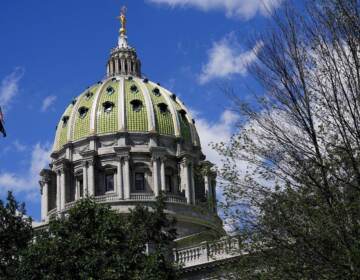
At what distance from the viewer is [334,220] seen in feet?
72.5

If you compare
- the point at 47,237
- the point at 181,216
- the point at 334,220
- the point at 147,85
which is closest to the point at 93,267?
the point at 47,237

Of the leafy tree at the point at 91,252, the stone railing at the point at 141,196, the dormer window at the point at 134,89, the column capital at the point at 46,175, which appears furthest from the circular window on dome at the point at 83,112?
the leafy tree at the point at 91,252

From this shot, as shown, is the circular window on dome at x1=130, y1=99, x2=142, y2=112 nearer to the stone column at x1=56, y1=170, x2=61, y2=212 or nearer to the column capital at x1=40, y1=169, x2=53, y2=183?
the stone column at x1=56, y1=170, x2=61, y2=212

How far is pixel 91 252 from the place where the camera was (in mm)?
38906

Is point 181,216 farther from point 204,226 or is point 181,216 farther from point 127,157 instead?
point 127,157

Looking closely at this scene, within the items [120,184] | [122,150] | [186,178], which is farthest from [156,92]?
[120,184]

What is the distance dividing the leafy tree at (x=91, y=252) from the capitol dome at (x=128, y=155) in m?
33.8

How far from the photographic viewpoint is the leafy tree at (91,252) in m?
38.2

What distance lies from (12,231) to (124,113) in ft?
133

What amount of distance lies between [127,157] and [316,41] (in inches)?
2357

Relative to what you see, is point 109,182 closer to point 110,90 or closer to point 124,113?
point 124,113

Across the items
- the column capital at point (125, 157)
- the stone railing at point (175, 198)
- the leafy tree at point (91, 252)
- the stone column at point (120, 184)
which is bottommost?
the leafy tree at point (91, 252)

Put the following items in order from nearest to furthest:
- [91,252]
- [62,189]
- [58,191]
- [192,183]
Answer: [91,252] < [192,183] < [62,189] < [58,191]

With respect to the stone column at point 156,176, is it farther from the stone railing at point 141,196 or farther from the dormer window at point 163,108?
the dormer window at point 163,108
